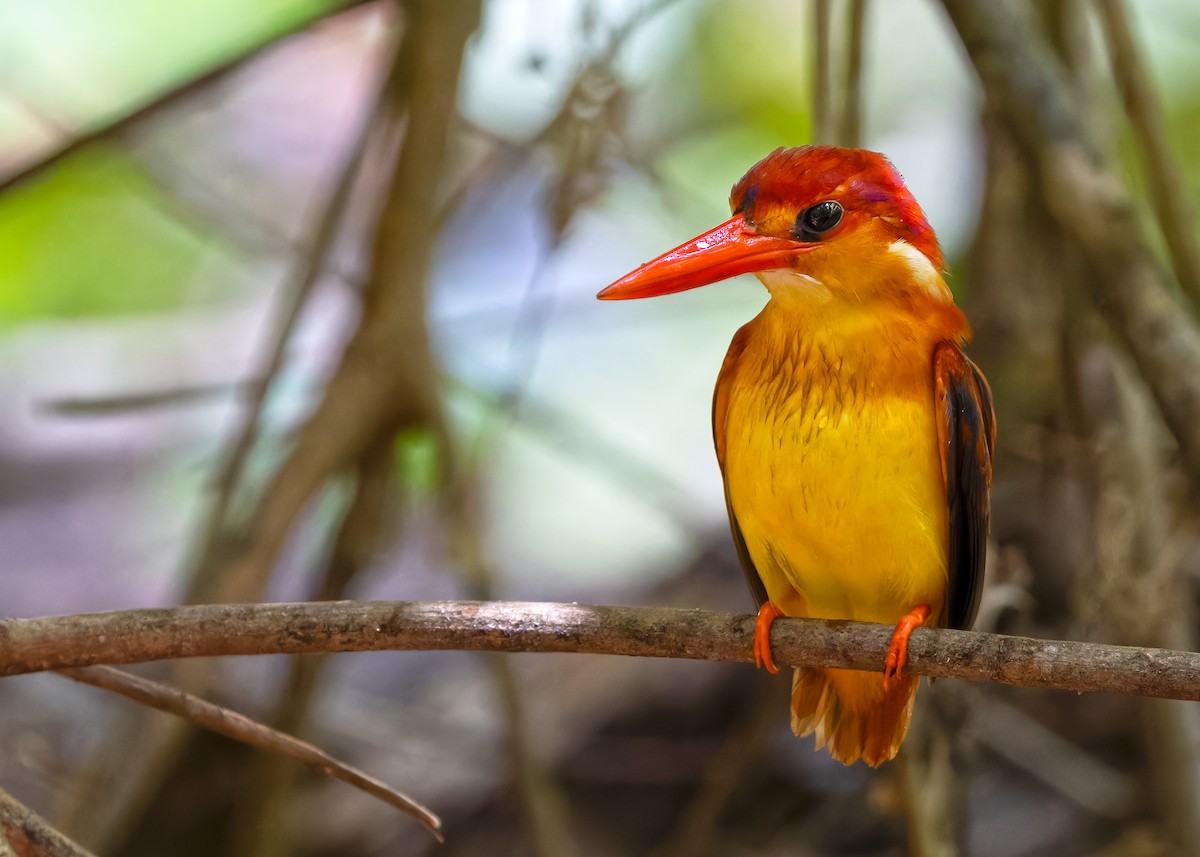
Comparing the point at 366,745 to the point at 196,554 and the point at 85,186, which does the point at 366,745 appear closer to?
the point at 196,554

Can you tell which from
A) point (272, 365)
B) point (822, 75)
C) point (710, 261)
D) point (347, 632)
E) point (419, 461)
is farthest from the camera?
point (419, 461)

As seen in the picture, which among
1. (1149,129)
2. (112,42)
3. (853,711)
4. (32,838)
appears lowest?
(32,838)

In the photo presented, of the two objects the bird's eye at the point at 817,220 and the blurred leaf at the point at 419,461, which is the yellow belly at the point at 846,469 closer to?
the bird's eye at the point at 817,220

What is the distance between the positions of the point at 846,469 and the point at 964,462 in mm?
188

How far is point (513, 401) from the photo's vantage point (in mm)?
2945

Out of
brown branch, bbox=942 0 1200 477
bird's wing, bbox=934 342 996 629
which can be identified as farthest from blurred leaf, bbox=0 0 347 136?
bird's wing, bbox=934 342 996 629

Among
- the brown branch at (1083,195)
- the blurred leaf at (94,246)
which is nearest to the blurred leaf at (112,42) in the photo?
the blurred leaf at (94,246)

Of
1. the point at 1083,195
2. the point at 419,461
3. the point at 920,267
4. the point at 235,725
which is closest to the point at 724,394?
the point at 920,267

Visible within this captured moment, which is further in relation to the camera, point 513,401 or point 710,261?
point 513,401

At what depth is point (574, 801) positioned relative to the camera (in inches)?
129

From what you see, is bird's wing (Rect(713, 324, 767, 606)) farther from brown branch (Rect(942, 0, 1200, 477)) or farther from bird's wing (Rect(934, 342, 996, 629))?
brown branch (Rect(942, 0, 1200, 477))

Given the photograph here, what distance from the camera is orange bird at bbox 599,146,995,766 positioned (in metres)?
1.76

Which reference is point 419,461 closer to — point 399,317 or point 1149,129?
point 399,317

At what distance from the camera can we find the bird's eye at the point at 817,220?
178cm
